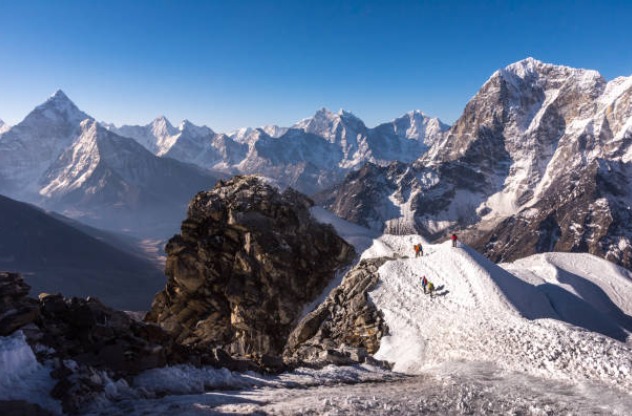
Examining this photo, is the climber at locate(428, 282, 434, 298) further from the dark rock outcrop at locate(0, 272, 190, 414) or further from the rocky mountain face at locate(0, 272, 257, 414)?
the dark rock outcrop at locate(0, 272, 190, 414)

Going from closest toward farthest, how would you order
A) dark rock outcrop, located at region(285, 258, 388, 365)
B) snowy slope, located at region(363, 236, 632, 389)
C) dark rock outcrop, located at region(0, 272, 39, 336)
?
dark rock outcrop, located at region(0, 272, 39, 336), snowy slope, located at region(363, 236, 632, 389), dark rock outcrop, located at region(285, 258, 388, 365)

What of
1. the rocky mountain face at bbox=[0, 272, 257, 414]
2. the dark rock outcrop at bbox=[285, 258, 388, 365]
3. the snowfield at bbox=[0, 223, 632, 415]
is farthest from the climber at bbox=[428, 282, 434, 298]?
the rocky mountain face at bbox=[0, 272, 257, 414]

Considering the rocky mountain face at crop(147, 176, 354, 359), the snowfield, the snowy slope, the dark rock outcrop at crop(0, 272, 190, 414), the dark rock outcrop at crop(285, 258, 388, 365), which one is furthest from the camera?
the rocky mountain face at crop(147, 176, 354, 359)

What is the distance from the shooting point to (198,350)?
19047mm

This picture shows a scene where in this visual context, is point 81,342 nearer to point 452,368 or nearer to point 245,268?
point 452,368

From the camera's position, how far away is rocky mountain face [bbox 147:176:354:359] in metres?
42.6

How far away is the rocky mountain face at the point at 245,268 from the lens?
140 ft

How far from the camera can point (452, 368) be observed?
23484 mm

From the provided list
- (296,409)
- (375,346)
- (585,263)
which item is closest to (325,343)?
(375,346)

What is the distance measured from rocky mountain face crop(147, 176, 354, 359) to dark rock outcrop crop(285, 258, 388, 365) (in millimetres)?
4560

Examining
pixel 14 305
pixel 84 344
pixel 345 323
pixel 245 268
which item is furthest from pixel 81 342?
pixel 245 268

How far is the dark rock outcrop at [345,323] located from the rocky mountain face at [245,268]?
4.56 m

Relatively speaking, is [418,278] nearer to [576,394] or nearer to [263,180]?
[576,394]

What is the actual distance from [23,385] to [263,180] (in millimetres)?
41136
